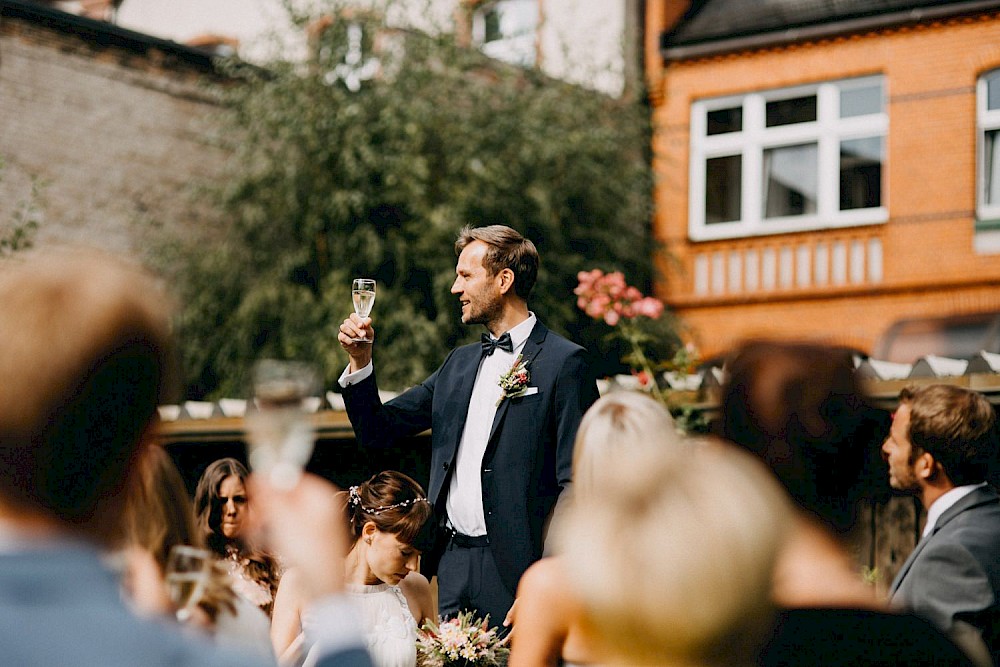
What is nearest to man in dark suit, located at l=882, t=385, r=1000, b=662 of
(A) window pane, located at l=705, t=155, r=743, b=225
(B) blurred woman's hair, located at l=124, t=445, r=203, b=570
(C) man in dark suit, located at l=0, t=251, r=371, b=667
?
(B) blurred woman's hair, located at l=124, t=445, r=203, b=570

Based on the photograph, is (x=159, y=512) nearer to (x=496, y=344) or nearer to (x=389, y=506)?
(x=496, y=344)

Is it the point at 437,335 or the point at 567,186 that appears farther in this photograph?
the point at 567,186

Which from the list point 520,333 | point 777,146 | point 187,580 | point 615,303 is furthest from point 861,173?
point 187,580

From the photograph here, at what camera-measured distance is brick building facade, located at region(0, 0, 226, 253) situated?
51.3ft

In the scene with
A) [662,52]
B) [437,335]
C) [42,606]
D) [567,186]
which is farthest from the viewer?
[662,52]

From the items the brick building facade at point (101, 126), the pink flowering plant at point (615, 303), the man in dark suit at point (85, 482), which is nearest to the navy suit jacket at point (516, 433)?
the man in dark suit at point (85, 482)

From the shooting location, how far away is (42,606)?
54.4 inches

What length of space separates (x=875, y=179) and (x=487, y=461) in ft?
44.3

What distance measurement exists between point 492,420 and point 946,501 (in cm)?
145

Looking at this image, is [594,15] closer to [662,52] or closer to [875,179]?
[662,52]

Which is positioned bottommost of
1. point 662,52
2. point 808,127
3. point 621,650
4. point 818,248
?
point 621,650

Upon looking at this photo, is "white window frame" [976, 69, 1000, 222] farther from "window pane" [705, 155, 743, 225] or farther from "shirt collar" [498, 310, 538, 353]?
"shirt collar" [498, 310, 538, 353]

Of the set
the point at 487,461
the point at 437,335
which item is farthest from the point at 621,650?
the point at 437,335

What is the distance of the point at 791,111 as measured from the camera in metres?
17.3
